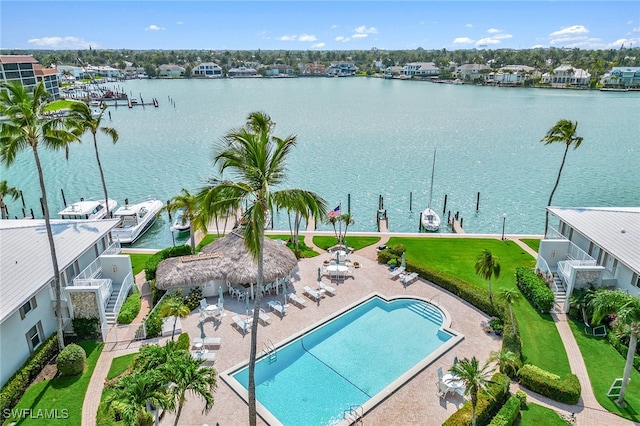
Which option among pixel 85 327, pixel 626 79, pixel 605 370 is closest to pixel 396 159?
pixel 605 370

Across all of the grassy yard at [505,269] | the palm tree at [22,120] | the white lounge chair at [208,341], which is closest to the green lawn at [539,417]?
the grassy yard at [505,269]

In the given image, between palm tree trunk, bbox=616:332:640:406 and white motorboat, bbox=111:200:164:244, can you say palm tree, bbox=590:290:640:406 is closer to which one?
palm tree trunk, bbox=616:332:640:406

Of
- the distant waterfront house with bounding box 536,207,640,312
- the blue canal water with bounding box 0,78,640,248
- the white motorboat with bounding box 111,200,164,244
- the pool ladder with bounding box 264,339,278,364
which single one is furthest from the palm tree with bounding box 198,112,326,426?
the white motorboat with bounding box 111,200,164,244

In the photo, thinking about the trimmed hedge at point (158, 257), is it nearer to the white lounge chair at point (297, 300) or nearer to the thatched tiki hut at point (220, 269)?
the thatched tiki hut at point (220, 269)

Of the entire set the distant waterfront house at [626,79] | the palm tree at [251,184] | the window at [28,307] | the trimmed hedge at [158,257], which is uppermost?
the distant waterfront house at [626,79]

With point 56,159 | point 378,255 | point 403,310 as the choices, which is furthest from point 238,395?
point 56,159

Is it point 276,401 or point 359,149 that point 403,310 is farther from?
point 359,149

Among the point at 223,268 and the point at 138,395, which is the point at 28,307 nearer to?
the point at 223,268
